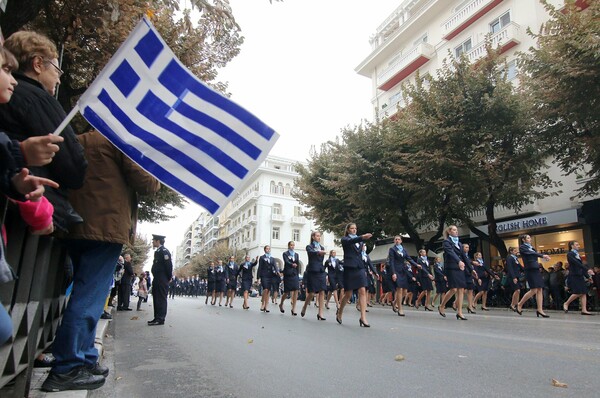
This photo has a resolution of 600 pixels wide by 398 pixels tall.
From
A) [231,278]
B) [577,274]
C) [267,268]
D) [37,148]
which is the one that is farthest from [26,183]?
[231,278]

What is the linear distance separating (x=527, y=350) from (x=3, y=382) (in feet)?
18.3

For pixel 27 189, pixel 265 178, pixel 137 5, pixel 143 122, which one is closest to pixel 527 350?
pixel 143 122

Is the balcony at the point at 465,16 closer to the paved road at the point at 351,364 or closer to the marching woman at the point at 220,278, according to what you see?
the marching woman at the point at 220,278

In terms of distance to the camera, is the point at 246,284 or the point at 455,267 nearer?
the point at 455,267

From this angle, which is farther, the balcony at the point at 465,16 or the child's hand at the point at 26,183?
the balcony at the point at 465,16

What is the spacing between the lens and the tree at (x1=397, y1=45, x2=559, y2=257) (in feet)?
60.4

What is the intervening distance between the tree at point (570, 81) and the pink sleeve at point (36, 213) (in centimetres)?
1492

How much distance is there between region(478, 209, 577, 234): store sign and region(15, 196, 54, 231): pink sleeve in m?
22.7

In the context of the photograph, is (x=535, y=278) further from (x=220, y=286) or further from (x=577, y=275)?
(x=220, y=286)

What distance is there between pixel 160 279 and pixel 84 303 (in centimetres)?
715

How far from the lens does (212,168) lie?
3.32 m

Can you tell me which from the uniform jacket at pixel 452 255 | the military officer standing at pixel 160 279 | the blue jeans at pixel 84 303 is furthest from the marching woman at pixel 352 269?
the blue jeans at pixel 84 303

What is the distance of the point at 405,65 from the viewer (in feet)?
116

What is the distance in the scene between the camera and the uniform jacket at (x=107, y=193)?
332cm
